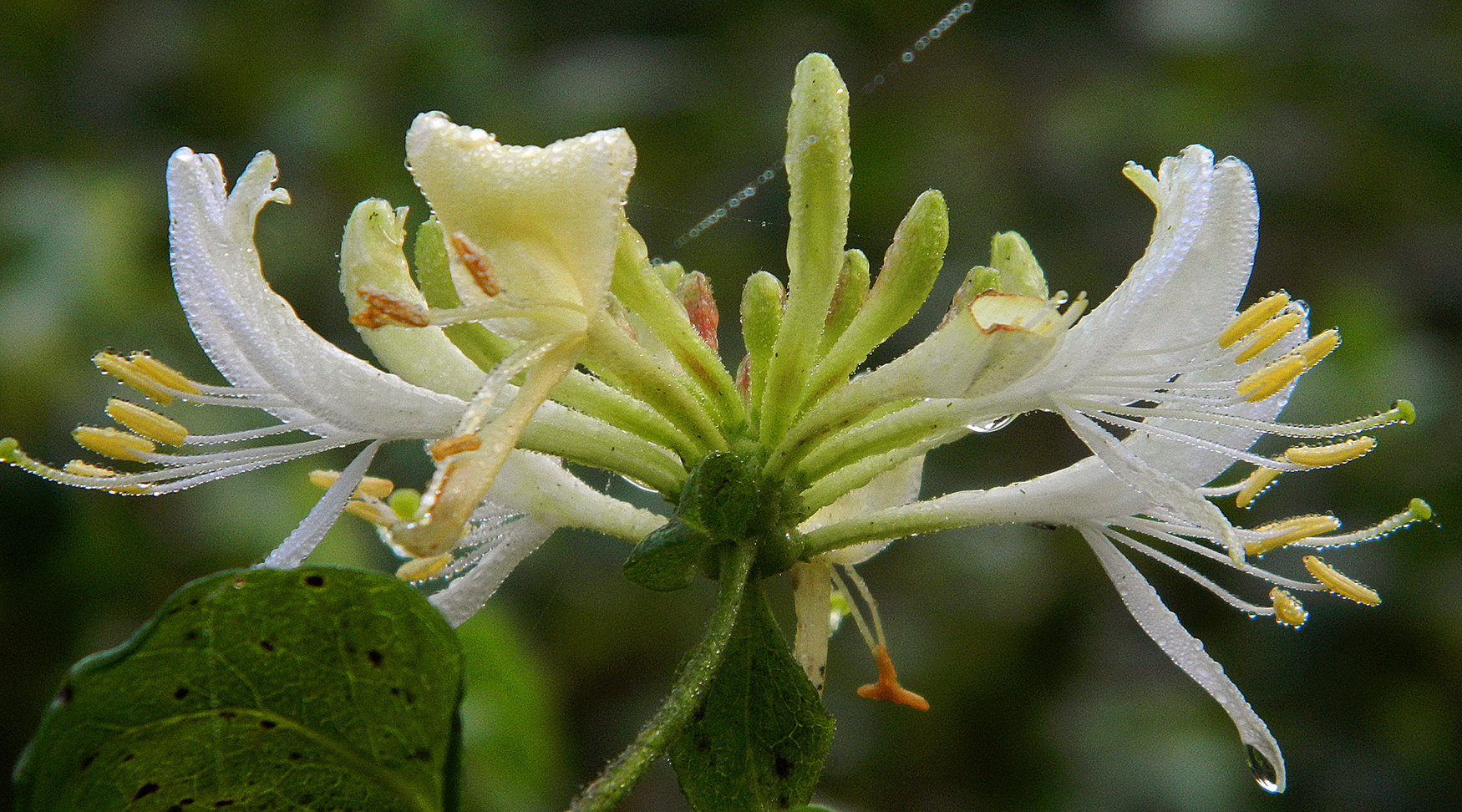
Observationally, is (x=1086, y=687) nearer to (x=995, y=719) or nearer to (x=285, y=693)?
(x=995, y=719)

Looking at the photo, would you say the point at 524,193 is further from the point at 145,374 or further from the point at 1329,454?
the point at 1329,454

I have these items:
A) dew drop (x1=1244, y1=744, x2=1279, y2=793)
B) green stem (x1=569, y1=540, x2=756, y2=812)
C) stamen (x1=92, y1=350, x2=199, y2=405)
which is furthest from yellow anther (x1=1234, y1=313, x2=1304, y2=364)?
stamen (x1=92, y1=350, x2=199, y2=405)

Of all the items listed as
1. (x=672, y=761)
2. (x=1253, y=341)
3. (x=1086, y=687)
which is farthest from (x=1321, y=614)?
(x=672, y=761)

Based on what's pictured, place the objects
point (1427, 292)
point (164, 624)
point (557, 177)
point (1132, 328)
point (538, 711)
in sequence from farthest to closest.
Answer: point (1427, 292), point (538, 711), point (1132, 328), point (557, 177), point (164, 624)

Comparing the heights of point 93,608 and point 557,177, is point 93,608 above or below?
below

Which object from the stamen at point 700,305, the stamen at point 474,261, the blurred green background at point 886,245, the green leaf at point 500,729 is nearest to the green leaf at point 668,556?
the stamen at point 474,261

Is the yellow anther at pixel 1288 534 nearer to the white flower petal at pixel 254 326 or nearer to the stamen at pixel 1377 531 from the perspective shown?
the stamen at pixel 1377 531

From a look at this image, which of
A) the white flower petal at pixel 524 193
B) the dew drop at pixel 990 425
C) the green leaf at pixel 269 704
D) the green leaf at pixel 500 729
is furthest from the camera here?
the green leaf at pixel 500 729

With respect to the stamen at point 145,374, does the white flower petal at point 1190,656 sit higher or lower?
lower
